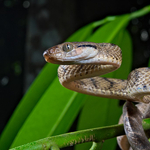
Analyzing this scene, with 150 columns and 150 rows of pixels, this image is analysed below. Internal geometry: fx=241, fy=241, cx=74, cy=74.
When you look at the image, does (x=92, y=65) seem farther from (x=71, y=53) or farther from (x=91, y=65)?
(x=71, y=53)

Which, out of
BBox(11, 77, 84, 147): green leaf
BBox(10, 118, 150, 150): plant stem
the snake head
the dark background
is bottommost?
the dark background

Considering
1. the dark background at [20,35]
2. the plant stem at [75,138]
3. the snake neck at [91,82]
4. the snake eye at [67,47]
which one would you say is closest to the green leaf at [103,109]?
the snake neck at [91,82]

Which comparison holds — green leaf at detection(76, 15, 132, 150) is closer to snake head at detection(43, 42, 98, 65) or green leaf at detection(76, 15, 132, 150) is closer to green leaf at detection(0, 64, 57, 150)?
green leaf at detection(0, 64, 57, 150)

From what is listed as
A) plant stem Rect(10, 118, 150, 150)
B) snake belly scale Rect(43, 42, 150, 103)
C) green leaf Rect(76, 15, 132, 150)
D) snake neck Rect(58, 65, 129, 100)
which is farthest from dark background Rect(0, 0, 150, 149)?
plant stem Rect(10, 118, 150, 150)

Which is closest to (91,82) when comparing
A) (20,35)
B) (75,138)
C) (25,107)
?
(25,107)

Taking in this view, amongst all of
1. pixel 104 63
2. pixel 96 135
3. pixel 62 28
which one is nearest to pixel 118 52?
pixel 104 63

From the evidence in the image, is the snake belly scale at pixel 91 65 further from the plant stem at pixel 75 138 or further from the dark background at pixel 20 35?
the dark background at pixel 20 35

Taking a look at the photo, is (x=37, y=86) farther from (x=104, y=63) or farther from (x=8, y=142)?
(x=104, y=63)
